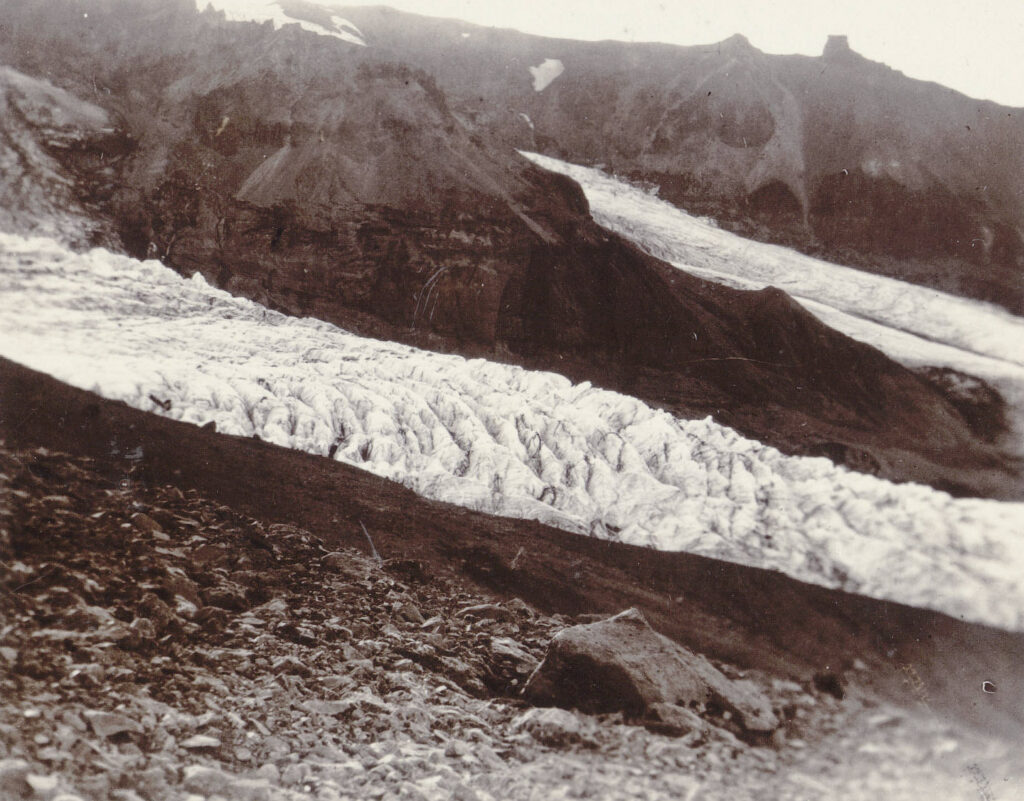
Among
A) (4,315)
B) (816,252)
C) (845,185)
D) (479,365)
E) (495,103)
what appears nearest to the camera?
(4,315)

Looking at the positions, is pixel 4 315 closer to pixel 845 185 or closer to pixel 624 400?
pixel 624 400

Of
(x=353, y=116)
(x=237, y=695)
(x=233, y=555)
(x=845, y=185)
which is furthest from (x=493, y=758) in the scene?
(x=845, y=185)

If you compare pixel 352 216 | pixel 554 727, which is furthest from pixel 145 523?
pixel 352 216

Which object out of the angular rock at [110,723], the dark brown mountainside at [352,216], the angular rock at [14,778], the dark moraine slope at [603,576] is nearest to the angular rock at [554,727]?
the dark moraine slope at [603,576]

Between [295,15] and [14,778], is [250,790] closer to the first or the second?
[14,778]

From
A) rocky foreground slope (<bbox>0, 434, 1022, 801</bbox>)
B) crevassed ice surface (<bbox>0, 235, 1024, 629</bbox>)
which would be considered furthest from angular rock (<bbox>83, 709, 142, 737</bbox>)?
crevassed ice surface (<bbox>0, 235, 1024, 629</bbox>)
